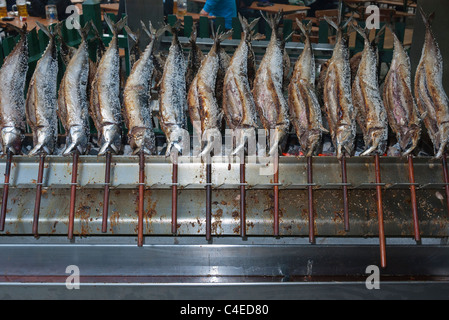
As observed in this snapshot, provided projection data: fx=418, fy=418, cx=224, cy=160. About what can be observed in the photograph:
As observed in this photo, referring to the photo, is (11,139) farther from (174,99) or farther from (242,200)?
(242,200)

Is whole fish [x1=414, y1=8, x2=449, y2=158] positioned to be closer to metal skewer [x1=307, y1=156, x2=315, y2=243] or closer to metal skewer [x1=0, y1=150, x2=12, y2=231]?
metal skewer [x1=307, y1=156, x2=315, y2=243]

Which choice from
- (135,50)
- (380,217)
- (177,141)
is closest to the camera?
(380,217)

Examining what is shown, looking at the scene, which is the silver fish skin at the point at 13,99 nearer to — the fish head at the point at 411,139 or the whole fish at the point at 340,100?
the whole fish at the point at 340,100

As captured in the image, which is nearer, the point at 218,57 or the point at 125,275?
the point at 125,275

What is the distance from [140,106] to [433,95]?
1.78m

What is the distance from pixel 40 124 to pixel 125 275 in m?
1.03

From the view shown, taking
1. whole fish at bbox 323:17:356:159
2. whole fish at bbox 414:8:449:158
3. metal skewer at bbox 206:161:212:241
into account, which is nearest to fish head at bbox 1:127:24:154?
metal skewer at bbox 206:161:212:241

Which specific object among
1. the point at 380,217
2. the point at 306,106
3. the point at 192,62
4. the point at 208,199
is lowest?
the point at 380,217

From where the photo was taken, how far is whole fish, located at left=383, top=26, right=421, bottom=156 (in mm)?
2504

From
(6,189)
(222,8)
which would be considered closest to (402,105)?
(6,189)

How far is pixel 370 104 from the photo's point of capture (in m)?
2.50
